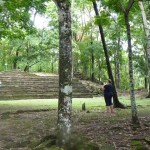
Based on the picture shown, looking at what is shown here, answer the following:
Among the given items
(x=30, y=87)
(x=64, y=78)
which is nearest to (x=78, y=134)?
(x=64, y=78)

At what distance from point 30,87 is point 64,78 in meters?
23.6

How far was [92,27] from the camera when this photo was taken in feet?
151

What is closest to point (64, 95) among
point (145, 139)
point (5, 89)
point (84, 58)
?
point (145, 139)

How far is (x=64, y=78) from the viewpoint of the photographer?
835 centimetres

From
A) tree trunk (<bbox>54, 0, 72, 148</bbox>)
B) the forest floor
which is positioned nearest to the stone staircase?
the forest floor

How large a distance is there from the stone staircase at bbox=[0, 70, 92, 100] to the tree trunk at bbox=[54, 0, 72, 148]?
2000cm

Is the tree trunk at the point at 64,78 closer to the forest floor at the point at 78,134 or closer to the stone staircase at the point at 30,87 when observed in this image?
the forest floor at the point at 78,134

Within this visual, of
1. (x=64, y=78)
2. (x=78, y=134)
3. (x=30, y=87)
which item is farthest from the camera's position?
(x=30, y=87)

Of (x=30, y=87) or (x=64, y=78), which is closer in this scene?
(x=64, y=78)

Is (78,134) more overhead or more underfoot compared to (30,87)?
more underfoot

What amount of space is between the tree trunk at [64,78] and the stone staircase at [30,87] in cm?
2000

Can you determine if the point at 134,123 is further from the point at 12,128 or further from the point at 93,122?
the point at 12,128

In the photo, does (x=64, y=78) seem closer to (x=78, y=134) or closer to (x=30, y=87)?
(x=78, y=134)

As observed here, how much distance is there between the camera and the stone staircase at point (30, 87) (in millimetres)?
29020
